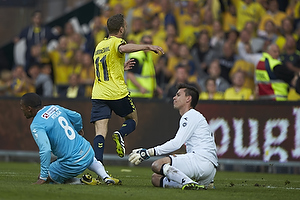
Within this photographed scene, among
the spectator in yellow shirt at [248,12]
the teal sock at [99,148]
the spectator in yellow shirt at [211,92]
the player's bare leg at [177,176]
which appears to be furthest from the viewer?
the spectator in yellow shirt at [248,12]

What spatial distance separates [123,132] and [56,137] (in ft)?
4.70

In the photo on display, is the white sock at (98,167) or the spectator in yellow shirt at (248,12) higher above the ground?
the spectator in yellow shirt at (248,12)

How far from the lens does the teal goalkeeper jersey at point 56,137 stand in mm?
6840

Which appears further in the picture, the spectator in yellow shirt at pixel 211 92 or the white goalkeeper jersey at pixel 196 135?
the spectator in yellow shirt at pixel 211 92

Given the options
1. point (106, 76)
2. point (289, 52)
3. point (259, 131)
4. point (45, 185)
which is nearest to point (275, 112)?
point (259, 131)

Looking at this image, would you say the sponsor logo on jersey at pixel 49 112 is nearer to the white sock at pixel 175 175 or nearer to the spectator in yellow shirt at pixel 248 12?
the white sock at pixel 175 175

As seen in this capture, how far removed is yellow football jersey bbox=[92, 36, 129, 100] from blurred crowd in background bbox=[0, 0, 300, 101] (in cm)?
469

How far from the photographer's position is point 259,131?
38.8ft

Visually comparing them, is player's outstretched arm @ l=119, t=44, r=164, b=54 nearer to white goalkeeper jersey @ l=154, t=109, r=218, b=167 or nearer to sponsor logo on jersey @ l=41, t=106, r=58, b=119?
white goalkeeper jersey @ l=154, t=109, r=218, b=167

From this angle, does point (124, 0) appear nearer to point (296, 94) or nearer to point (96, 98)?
point (296, 94)

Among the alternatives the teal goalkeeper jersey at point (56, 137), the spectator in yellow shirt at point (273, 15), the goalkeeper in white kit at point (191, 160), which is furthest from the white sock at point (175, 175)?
the spectator in yellow shirt at point (273, 15)

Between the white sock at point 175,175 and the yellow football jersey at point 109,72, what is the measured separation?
1.83 meters

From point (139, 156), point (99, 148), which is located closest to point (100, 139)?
point (99, 148)

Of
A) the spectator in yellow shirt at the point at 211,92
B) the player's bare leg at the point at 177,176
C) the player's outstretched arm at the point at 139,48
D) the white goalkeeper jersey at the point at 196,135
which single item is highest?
the player's outstretched arm at the point at 139,48
